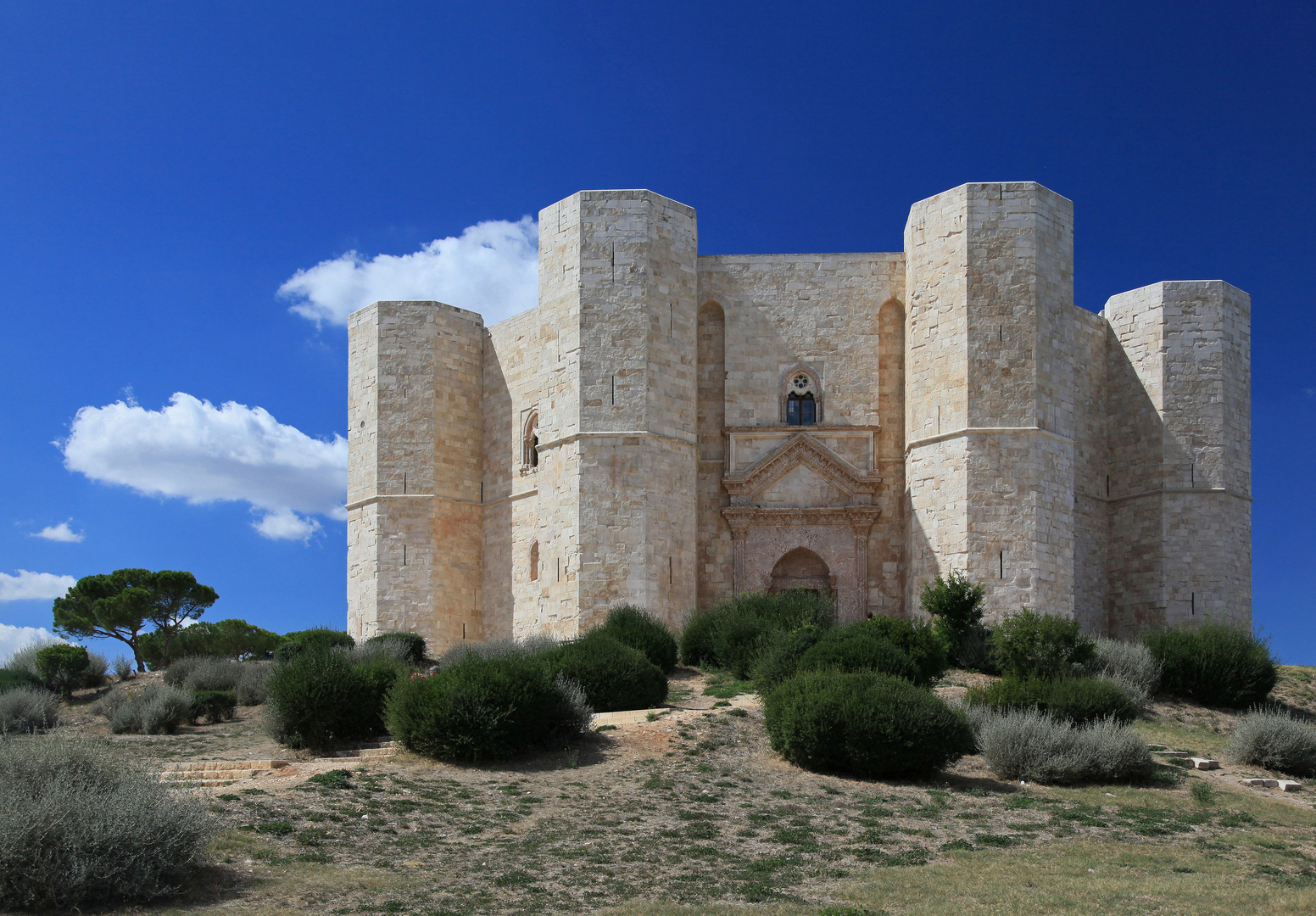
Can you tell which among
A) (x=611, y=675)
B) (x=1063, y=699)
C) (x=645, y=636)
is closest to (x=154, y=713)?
(x=611, y=675)

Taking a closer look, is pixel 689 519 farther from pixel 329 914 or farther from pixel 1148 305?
pixel 329 914

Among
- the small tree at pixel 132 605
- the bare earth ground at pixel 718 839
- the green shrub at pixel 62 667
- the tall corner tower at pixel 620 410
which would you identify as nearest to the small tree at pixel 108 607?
the small tree at pixel 132 605

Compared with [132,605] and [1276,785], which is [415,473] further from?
[1276,785]

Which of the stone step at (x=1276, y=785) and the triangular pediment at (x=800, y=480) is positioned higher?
the triangular pediment at (x=800, y=480)

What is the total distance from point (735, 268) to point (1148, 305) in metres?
9.25

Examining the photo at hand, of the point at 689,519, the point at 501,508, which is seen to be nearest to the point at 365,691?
the point at 689,519

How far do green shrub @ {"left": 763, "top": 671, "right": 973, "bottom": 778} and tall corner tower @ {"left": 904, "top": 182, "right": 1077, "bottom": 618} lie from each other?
8372 mm

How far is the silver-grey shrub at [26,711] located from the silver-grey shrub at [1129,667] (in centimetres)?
1711

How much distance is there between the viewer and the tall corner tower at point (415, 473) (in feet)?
81.7

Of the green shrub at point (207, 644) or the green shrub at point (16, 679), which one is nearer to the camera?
the green shrub at point (16, 679)

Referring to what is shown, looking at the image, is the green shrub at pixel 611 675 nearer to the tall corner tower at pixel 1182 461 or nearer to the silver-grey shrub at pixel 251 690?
the silver-grey shrub at pixel 251 690

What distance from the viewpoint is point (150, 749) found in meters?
14.3

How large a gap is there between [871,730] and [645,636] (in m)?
6.97

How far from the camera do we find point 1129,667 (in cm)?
1877
